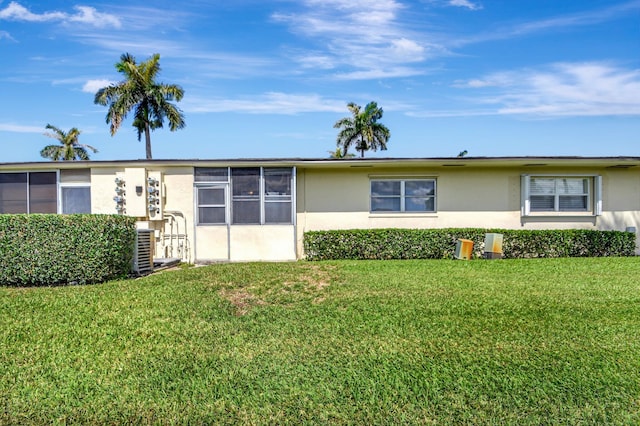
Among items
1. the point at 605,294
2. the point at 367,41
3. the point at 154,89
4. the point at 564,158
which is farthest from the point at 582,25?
the point at 154,89

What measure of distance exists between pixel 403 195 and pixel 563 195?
4.57m

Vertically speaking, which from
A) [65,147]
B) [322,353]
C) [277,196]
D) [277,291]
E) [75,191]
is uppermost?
[65,147]

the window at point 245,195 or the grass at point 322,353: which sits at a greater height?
the window at point 245,195

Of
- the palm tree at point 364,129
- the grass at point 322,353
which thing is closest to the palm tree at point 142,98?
the palm tree at point 364,129

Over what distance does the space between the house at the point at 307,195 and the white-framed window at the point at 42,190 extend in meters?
0.03

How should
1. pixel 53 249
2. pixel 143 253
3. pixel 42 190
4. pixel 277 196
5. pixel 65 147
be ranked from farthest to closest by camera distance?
1. pixel 65 147
2. pixel 42 190
3. pixel 277 196
4. pixel 143 253
5. pixel 53 249

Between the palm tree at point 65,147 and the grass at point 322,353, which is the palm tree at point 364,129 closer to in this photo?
the palm tree at point 65,147

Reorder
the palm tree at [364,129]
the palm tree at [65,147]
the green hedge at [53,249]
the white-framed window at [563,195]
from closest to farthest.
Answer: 1. the green hedge at [53,249]
2. the white-framed window at [563,195]
3. the palm tree at [364,129]
4. the palm tree at [65,147]

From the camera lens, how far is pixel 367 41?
1136 cm

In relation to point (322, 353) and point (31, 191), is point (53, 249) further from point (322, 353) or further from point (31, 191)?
point (322, 353)

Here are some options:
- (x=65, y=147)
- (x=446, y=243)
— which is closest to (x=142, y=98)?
(x=65, y=147)

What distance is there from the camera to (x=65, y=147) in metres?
37.6

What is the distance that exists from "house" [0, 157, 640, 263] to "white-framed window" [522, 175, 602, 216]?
0.09 feet

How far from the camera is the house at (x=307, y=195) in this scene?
11547 millimetres
